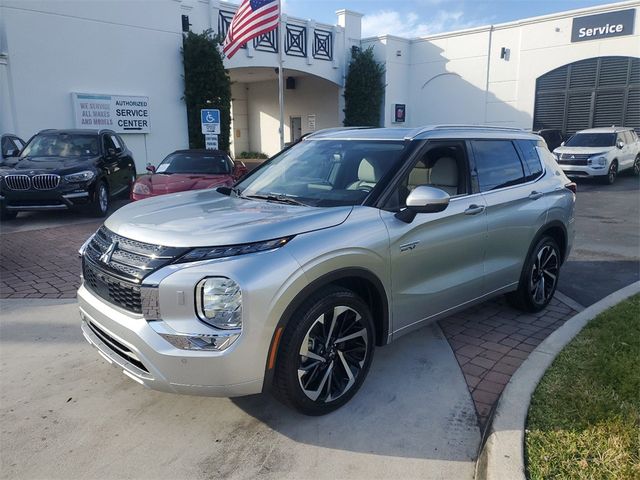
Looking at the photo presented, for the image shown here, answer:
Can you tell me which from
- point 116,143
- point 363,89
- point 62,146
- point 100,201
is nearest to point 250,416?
point 100,201

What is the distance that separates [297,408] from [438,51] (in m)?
24.7

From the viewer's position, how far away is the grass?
2.62 m

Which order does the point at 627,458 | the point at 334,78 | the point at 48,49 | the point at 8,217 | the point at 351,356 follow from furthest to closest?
the point at 334,78 < the point at 48,49 < the point at 8,217 < the point at 351,356 < the point at 627,458

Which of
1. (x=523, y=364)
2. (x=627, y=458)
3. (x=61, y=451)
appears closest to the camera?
(x=627, y=458)

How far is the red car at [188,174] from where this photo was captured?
889 centimetres

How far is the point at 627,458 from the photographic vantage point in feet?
8.66

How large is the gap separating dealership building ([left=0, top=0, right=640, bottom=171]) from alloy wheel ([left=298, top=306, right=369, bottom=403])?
41.6 ft

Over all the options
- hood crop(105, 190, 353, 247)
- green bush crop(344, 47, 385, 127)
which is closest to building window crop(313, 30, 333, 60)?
green bush crop(344, 47, 385, 127)

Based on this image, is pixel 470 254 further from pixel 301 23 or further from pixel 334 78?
pixel 334 78

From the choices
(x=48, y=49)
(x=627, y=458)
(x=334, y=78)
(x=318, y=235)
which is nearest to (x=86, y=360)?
(x=318, y=235)

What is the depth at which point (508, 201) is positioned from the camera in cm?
450

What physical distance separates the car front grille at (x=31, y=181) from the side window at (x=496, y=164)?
8118 mm

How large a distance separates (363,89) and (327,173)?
21.0 meters

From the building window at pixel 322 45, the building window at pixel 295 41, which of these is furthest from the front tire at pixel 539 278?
the building window at pixel 322 45
